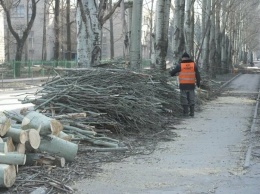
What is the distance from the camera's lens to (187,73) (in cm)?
1473

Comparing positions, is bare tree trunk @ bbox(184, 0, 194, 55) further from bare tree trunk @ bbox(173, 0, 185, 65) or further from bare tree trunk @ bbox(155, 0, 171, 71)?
bare tree trunk @ bbox(155, 0, 171, 71)

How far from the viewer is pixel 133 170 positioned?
789cm

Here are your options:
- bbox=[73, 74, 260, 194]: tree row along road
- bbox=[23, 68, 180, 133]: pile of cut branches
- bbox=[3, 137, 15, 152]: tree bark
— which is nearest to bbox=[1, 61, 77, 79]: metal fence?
bbox=[23, 68, 180, 133]: pile of cut branches

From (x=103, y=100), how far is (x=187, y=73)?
4.68m

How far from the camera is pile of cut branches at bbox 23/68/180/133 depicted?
10.6m

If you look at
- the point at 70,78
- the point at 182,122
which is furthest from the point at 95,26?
the point at 182,122

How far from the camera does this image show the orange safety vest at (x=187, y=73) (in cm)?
1467

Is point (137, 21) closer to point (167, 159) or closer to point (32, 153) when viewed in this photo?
point (167, 159)

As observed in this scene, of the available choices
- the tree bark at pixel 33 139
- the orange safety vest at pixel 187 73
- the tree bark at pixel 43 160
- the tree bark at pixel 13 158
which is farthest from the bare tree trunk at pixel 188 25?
the tree bark at pixel 13 158

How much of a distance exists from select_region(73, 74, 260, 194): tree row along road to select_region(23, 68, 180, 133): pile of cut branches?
109cm

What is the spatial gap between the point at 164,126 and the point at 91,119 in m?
2.95

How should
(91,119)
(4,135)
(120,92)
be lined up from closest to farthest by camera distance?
(4,135) < (91,119) < (120,92)

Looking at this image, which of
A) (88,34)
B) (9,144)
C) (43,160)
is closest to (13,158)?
(9,144)

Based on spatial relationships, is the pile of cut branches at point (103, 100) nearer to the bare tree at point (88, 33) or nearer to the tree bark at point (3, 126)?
the bare tree at point (88, 33)
